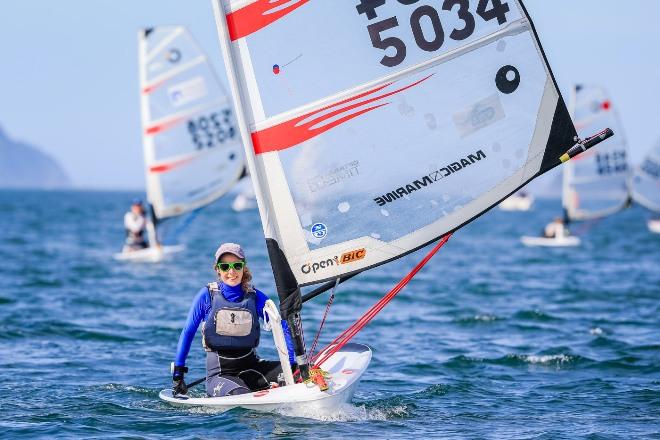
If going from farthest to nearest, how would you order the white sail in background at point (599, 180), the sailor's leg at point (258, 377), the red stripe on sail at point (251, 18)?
1. the white sail in background at point (599, 180)
2. the sailor's leg at point (258, 377)
3. the red stripe on sail at point (251, 18)

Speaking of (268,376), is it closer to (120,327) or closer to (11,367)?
(11,367)

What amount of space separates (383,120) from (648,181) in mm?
27657

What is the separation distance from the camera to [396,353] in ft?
40.0

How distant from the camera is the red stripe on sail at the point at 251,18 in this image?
753 centimetres

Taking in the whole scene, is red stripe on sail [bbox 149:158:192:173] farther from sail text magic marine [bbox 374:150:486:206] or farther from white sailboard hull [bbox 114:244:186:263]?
sail text magic marine [bbox 374:150:486:206]

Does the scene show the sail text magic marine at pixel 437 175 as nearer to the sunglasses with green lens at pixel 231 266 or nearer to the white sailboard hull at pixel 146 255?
the sunglasses with green lens at pixel 231 266

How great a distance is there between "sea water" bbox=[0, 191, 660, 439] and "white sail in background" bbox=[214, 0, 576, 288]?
1.57m

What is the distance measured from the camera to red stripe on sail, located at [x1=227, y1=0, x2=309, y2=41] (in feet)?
24.7

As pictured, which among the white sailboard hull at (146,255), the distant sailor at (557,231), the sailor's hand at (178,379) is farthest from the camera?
the distant sailor at (557,231)

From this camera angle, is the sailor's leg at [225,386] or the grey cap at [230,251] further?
the sailor's leg at [225,386]

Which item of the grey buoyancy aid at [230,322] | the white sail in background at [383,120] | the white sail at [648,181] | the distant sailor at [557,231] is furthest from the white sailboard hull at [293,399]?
the white sail at [648,181]

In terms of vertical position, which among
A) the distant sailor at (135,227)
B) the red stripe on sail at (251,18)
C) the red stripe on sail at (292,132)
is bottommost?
the red stripe on sail at (292,132)

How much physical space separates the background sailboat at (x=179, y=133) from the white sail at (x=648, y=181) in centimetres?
1518

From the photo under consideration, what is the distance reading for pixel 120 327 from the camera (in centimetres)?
1394
